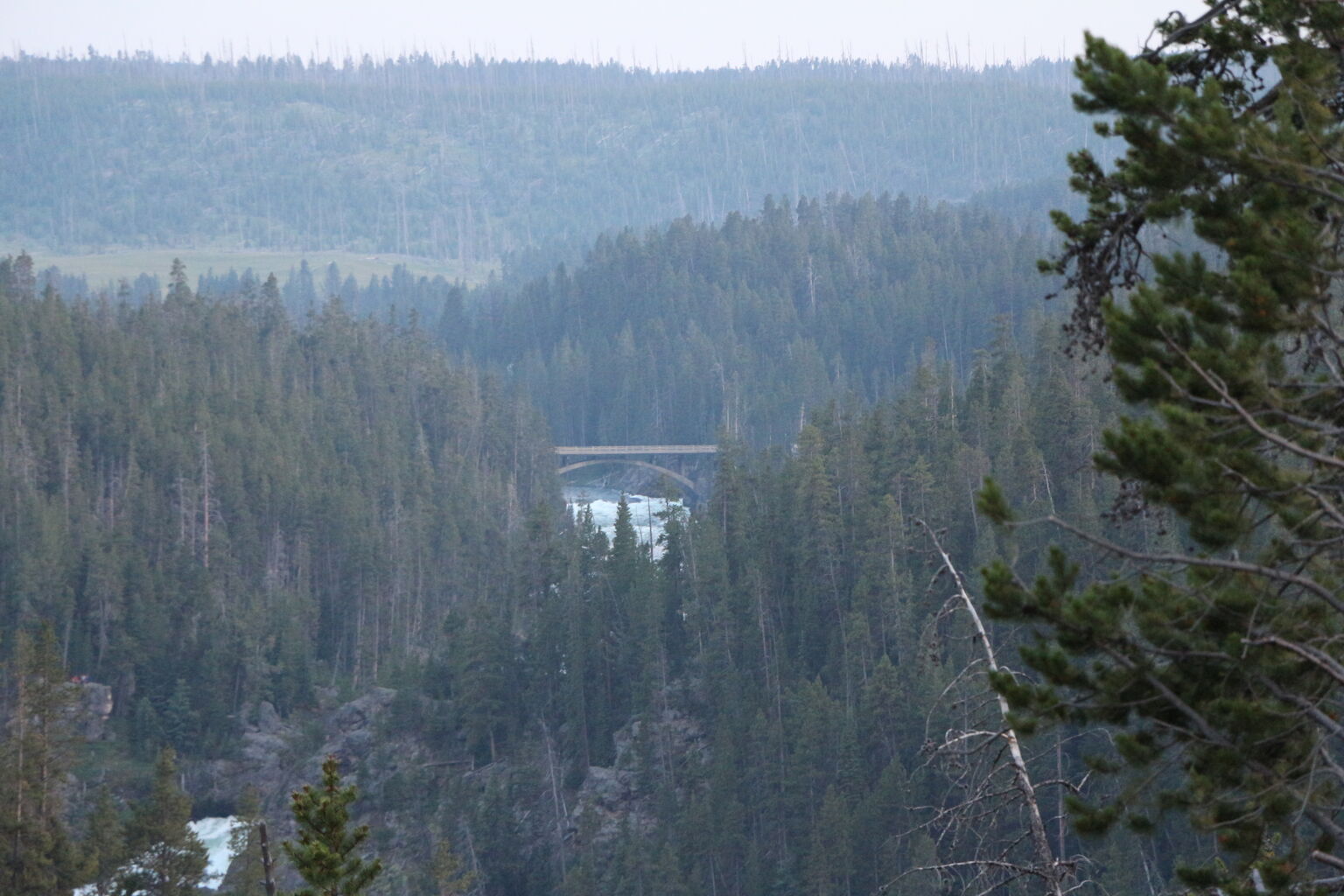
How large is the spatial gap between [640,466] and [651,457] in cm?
140

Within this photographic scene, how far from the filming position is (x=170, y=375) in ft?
394

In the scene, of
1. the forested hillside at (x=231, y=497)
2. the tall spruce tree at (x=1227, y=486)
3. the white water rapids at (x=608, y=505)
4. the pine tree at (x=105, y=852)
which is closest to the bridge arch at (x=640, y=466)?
the white water rapids at (x=608, y=505)

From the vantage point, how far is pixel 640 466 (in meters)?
153

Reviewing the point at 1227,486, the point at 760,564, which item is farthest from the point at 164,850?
the point at 760,564

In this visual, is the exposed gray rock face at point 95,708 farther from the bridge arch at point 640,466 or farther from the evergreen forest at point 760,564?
the bridge arch at point 640,466

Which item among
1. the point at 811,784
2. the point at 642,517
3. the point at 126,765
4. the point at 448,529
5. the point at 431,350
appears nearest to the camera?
the point at 811,784

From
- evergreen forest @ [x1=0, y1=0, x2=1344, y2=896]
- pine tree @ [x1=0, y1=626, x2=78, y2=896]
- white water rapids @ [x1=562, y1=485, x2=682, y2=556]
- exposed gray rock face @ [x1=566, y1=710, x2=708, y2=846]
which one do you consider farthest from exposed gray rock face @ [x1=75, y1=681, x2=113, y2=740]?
white water rapids @ [x1=562, y1=485, x2=682, y2=556]

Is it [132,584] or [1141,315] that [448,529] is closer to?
[132,584]

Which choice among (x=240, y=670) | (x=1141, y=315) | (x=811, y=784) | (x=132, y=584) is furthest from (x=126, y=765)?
(x=1141, y=315)

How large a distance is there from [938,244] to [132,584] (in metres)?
102

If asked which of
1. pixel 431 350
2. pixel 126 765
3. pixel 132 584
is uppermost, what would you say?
pixel 431 350

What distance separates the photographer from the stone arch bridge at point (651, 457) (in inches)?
5846

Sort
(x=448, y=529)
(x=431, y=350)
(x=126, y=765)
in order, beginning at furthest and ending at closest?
(x=431, y=350), (x=448, y=529), (x=126, y=765)

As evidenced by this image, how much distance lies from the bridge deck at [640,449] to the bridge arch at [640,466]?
0.89m
